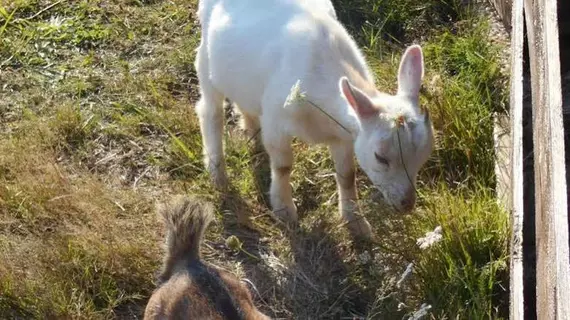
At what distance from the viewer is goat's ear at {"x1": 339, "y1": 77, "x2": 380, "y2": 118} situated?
425cm

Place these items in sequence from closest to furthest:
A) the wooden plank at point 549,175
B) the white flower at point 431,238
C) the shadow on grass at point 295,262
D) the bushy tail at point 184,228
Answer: the wooden plank at point 549,175, the white flower at point 431,238, the bushy tail at point 184,228, the shadow on grass at point 295,262

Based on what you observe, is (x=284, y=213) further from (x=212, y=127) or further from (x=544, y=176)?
(x=544, y=176)

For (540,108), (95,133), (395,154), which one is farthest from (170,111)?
(540,108)

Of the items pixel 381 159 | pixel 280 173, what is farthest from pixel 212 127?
pixel 381 159

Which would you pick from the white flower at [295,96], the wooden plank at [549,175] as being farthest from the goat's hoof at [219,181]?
the wooden plank at [549,175]

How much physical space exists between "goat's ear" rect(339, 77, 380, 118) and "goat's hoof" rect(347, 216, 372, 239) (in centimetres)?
70

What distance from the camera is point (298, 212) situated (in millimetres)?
5262

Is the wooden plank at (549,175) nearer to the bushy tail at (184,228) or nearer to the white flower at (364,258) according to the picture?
the white flower at (364,258)

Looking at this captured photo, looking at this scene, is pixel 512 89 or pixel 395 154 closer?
pixel 395 154

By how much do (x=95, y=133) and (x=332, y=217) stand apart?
1615 mm

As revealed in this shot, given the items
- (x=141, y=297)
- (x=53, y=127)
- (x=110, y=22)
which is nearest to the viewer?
(x=141, y=297)

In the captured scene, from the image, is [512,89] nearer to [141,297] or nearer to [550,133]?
[550,133]

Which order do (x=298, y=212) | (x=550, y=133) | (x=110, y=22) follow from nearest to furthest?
1. (x=550, y=133)
2. (x=298, y=212)
3. (x=110, y=22)

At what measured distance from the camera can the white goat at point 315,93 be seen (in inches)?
170
